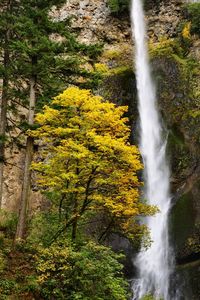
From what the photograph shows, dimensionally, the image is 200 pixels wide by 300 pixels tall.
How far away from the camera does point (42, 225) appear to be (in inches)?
551

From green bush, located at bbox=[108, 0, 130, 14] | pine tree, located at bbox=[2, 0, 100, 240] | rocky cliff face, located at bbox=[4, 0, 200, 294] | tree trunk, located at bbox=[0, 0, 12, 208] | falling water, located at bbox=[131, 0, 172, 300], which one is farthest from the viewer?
green bush, located at bbox=[108, 0, 130, 14]

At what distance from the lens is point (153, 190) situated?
75.5 ft

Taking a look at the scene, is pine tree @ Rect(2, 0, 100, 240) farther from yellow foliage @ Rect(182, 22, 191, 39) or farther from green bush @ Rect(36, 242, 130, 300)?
yellow foliage @ Rect(182, 22, 191, 39)

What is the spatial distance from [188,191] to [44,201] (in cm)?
870

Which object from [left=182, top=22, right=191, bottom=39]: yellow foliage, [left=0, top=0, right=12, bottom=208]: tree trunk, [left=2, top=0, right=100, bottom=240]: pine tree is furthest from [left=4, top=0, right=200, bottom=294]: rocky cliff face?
[left=2, top=0, right=100, bottom=240]: pine tree

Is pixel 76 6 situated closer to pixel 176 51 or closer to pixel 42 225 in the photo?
pixel 176 51

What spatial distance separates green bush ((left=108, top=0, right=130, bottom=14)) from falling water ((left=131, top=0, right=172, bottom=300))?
4.54 metres

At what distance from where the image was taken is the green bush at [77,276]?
10.8 meters

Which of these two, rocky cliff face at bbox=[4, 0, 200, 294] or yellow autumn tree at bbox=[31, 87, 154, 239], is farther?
rocky cliff face at bbox=[4, 0, 200, 294]

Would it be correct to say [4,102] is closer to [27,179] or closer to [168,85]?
[27,179]

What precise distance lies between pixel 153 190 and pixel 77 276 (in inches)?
504

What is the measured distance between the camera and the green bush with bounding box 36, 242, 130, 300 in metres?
10.8

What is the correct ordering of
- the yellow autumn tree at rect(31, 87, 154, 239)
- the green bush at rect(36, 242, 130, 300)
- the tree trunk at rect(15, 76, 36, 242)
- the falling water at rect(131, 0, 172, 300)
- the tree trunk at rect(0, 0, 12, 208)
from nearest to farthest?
1. the green bush at rect(36, 242, 130, 300)
2. the yellow autumn tree at rect(31, 87, 154, 239)
3. the tree trunk at rect(15, 76, 36, 242)
4. the tree trunk at rect(0, 0, 12, 208)
5. the falling water at rect(131, 0, 172, 300)

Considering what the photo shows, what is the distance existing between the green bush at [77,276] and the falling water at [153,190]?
6.18 m
